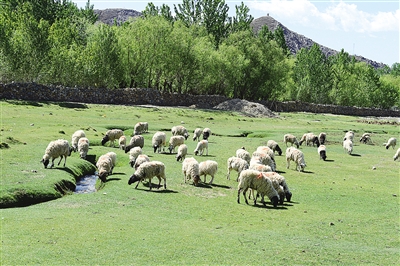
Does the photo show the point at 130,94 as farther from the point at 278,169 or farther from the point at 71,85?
the point at 278,169

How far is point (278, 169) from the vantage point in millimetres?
26188

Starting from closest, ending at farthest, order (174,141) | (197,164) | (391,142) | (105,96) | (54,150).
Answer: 1. (197,164)
2. (54,150)
3. (174,141)
4. (391,142)
5. (105,96)

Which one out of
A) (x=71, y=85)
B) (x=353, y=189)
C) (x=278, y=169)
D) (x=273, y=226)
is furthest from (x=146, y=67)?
(x=273, y=226)

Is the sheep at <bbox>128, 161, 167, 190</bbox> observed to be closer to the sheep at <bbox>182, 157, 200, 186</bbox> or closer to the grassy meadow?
the grassy meadow

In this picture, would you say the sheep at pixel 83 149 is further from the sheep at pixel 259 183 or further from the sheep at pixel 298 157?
the sheep at pixel 259 183

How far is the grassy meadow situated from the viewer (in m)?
11.9

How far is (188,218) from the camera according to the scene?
51.0 feet

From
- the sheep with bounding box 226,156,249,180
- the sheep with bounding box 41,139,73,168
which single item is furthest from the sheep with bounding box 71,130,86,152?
the sheep with bounding box 226,156,249,180

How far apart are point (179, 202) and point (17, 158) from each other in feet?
34.5

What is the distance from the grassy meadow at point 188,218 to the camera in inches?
468

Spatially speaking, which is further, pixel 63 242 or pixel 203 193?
pixel 203 193

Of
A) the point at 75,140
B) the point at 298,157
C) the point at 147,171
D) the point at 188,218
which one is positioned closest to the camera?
the point at 188,218

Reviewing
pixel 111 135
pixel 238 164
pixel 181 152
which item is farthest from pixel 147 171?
pixel 111 135

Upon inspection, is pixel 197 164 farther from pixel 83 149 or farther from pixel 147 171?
pixel 83 149
